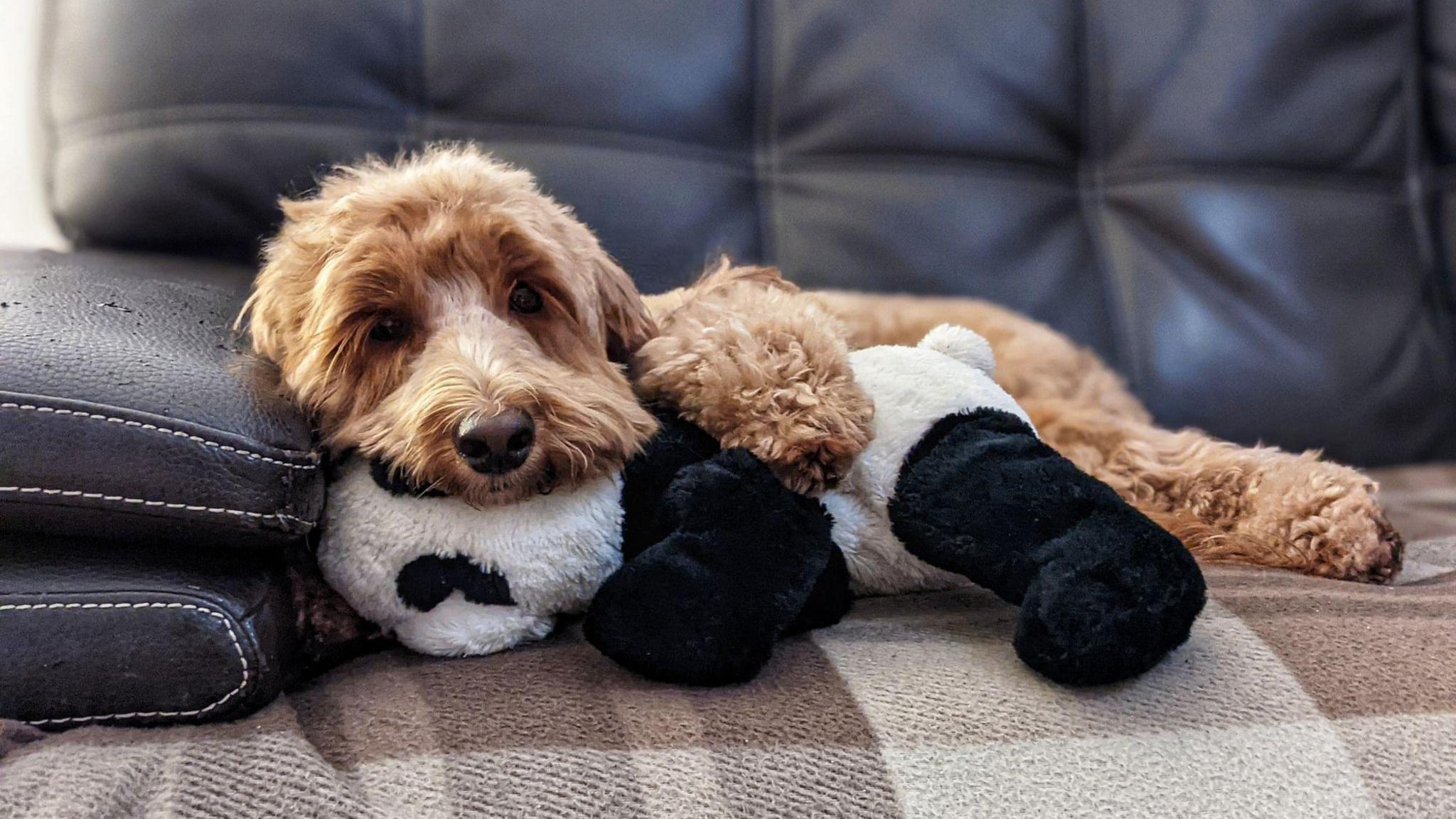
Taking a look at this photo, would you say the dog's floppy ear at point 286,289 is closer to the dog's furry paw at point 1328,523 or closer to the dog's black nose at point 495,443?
the dog's black nose at point 495,443

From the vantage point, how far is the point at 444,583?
48.4 inches

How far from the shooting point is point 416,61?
7.45 ft

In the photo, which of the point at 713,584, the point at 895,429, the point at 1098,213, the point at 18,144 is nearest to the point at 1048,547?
the point at 895,429

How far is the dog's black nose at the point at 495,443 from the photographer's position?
1.19 meters

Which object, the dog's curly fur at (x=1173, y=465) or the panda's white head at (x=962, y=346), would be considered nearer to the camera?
the panda's white head at (x=962, y=346)

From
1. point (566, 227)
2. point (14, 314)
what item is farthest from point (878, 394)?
point (14, 314)

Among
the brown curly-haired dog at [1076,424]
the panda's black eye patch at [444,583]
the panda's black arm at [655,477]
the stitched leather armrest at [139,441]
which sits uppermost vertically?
the brown curly-haired dog at [1076,424]

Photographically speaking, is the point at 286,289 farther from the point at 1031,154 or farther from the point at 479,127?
the point at 1031,154

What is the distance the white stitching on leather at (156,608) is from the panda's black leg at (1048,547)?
0.78 metres

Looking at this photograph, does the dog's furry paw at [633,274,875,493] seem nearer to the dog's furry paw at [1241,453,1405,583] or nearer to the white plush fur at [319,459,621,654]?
the white plush fur at [319,459,621,654]

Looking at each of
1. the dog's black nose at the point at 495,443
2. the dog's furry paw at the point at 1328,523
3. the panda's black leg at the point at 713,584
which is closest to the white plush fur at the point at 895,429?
the panda's black leg at the point at 713,584

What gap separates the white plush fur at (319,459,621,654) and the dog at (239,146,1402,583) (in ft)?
0.10

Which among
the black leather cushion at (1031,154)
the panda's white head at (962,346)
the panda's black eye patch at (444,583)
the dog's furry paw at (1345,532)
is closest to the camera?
the panda's black eye patch at (444,583)

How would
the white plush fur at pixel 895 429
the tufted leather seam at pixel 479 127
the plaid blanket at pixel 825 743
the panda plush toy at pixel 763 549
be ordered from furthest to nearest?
the tufted leather seam at pixel 479 127 < the white plush fur at pixel 895 429 < the panda plush toy at pixel 763 549 < the plaid blanket at pixel 825 743
